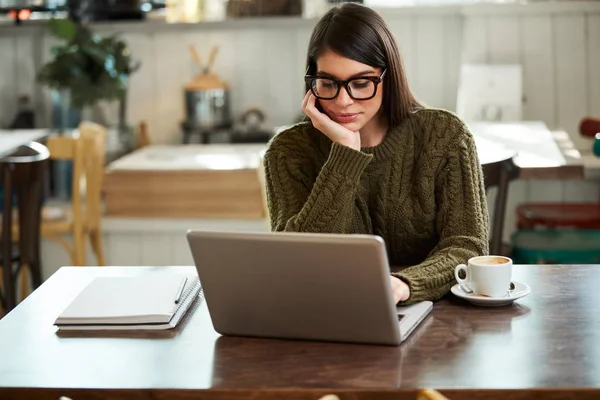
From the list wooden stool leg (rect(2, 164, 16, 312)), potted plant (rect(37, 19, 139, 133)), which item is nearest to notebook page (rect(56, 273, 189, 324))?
wooden stool leg (rect(2, 164, 16, 312))

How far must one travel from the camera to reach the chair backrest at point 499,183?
2.69m

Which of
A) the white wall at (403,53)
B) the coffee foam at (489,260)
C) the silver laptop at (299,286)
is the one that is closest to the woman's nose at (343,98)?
the coffee foam at (489,260)

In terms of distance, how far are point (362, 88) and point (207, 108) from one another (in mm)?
2625

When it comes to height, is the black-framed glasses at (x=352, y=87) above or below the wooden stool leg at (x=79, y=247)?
above

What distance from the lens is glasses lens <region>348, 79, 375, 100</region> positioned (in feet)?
6.44

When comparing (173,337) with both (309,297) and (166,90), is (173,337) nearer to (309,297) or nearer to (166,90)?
(309,297)

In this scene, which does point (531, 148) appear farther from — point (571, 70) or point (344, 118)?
point (344, 118)

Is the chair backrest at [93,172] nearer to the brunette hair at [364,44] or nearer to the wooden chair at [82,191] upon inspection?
the wooden chair at [82,191]

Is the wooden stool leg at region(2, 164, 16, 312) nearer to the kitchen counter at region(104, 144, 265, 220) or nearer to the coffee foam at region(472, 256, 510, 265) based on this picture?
the kitchen counter at region(104, 144, 265, 220)

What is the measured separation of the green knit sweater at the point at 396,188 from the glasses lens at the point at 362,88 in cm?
11

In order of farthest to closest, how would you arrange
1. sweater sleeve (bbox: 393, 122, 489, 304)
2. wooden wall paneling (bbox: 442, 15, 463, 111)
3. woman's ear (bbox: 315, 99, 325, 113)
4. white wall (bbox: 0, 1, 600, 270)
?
1. wooden wall paneling (bbox: 442, 15, 463, 111)
2. white wall (bbox: 0, 1, 600, 270)
3. woman's ear (bbox: 315, 99, 325, 113)
4. sweater sleeve (bbox: 393, 122, 489, 304)

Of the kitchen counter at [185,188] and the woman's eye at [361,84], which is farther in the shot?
the kitchen counter at [185,188]

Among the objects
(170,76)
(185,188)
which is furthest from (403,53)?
(185,188)

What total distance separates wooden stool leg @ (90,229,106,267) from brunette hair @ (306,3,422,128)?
2173 mm
